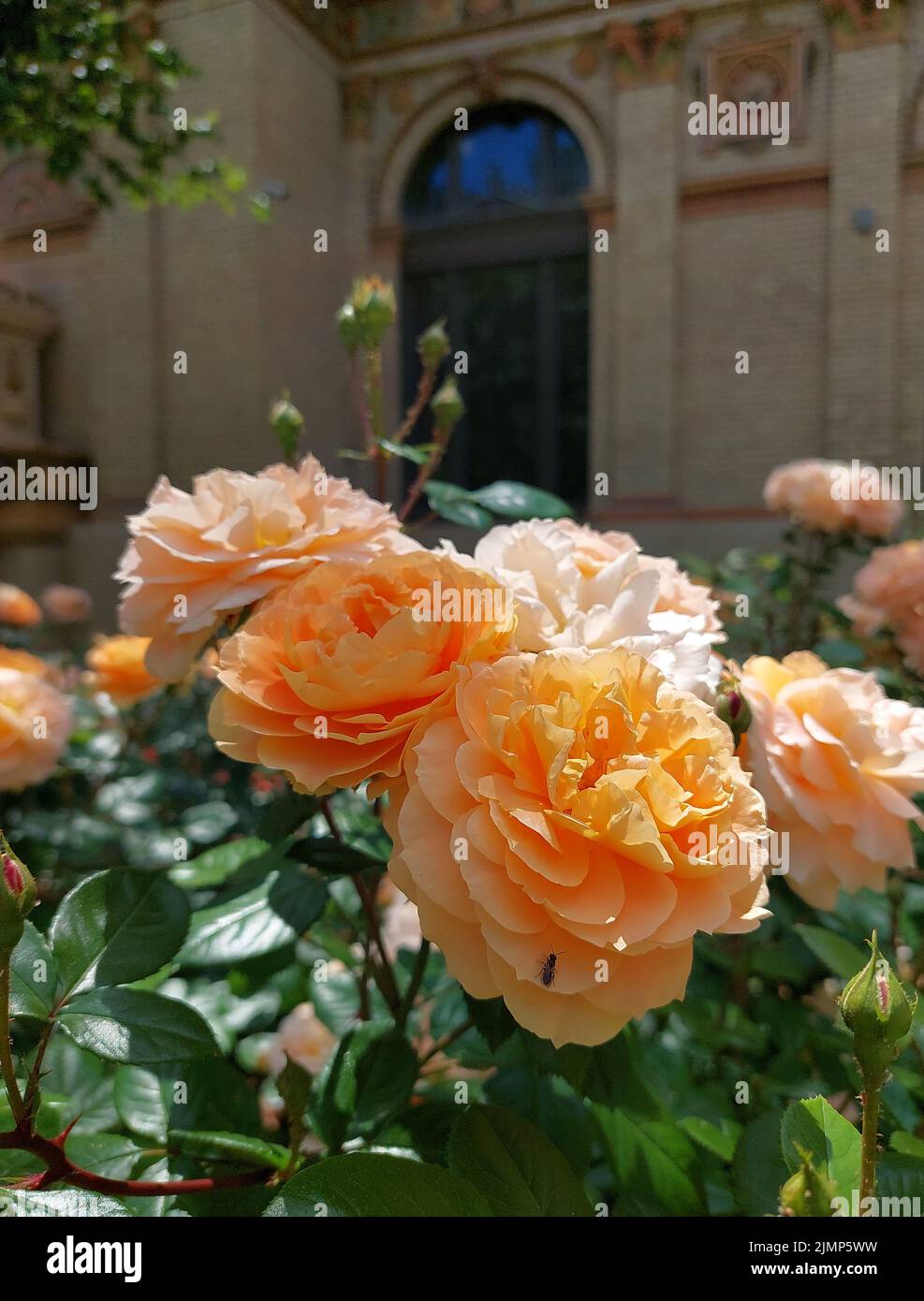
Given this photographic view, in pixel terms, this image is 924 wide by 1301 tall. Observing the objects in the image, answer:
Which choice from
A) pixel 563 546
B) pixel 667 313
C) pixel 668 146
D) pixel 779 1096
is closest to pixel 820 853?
pixel 563 546

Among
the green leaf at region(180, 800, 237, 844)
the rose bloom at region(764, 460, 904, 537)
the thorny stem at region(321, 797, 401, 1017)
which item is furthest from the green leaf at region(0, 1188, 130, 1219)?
the rose bloom at region(764, 460, 904, 537)

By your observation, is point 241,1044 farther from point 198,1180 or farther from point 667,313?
point 667,313

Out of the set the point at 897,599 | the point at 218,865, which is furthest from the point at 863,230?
the point at 218,865

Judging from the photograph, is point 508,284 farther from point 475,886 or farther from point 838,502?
point 475,886

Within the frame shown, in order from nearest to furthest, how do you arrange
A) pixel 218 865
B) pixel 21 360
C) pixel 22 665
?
pixel 218 865
pixel 22 665
pixel 21 360

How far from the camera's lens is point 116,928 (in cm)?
47

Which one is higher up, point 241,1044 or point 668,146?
point 668,146

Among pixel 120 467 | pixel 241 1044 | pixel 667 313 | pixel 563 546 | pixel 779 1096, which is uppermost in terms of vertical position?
pixel 667 313

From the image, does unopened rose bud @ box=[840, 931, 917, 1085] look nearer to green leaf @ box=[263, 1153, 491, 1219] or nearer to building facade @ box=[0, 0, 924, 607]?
green leaf @ box=[263, 1153, 491, 1219]

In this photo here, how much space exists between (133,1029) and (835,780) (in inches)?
16.5

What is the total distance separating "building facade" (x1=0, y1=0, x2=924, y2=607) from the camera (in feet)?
15.3

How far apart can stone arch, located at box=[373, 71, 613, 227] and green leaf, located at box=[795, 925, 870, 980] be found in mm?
5504

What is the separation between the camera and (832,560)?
1.83m

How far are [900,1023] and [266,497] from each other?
449 millimetres
